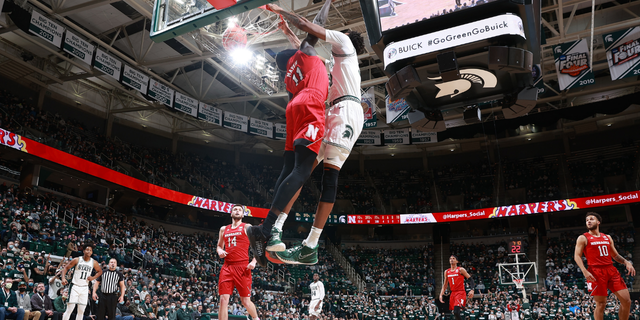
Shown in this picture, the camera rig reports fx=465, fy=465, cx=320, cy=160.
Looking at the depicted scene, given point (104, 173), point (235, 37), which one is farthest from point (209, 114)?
point (235, 37)

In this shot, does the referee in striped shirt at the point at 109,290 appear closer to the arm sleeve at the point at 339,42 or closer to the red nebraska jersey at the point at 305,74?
the red nebraska jersey at the point at 305,74

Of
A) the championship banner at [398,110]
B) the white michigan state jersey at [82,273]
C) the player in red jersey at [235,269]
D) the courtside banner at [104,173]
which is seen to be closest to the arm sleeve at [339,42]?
the player in red jersey at [235,269]

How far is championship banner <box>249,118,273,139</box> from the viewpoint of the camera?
24.6 m

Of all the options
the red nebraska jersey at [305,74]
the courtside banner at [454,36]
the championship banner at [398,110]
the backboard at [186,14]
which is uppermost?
the championship banner at [398,110]

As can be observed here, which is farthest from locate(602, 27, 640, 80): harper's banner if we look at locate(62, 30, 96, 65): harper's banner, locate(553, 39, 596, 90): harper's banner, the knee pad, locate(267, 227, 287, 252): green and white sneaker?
locate(62, 30, 96, 65): harper's banner

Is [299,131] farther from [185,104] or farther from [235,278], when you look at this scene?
[185,104]

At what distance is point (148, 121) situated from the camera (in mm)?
29375

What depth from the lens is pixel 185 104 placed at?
21734 mm

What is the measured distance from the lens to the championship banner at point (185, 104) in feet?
69.9

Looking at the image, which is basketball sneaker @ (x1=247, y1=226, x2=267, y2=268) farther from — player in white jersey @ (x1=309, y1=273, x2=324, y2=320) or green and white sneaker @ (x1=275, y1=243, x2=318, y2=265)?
player in white jersey @ (x1=309, y1=273, x2=324, y2=320)

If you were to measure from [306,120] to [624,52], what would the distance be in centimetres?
1699

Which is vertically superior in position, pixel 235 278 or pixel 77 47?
pixel 77 47

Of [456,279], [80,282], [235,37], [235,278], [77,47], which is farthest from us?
[77,47]

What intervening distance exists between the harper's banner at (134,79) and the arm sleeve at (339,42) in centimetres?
1735
